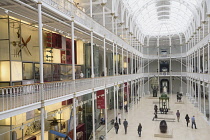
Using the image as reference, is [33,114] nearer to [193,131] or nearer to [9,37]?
[9,37]

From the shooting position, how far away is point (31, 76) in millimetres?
13406

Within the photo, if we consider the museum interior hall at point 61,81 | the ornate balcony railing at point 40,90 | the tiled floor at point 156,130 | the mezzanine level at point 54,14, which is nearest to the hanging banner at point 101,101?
the museum interior hall at point 61,81

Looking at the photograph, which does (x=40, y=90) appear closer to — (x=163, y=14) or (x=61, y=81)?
(x=61, y=81)

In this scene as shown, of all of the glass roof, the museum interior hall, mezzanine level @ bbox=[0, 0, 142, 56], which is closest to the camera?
the museum interior hall

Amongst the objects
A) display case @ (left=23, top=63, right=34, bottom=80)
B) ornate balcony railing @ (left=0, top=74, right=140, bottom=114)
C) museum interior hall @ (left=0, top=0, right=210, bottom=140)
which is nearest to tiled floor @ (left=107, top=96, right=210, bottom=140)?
museum interior hall @ (left=0, top=0, right=210, bottom=140)

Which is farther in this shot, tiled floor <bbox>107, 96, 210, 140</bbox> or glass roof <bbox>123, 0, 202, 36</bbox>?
glass roof <bbox>123, 0, 202, 36</bbox>

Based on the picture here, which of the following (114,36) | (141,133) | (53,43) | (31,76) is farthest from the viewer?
(114,36)

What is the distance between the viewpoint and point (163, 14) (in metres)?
42.1

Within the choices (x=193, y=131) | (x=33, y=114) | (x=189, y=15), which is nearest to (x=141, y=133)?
(x=193, y=131)

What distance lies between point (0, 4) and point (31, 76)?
523cm

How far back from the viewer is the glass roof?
3158cm

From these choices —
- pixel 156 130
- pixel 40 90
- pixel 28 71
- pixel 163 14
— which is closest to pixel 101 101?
pixel 156 130

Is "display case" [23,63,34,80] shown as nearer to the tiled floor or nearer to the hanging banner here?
the hanging banner

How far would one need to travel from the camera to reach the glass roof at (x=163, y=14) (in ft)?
104
